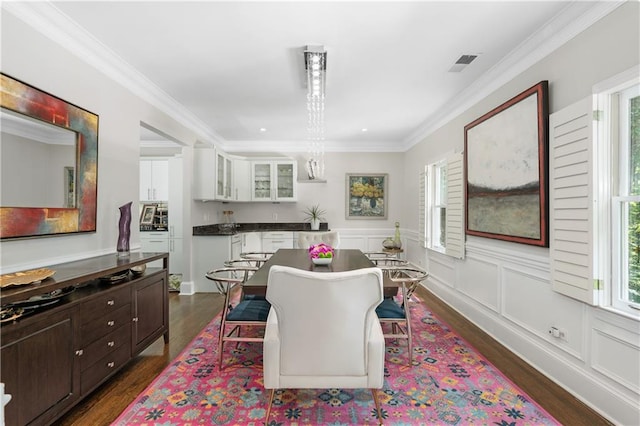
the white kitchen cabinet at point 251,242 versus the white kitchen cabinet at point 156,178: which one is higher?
the white kitchen cabinet at point 156,178

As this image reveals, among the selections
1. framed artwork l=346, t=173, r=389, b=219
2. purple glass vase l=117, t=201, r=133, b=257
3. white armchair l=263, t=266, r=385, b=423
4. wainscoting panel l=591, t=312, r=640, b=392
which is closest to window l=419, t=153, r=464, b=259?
framed artwork l=346, t=173, r=389, b=219

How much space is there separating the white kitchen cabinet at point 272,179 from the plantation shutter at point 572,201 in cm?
441

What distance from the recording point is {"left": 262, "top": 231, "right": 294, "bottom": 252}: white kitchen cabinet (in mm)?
6016

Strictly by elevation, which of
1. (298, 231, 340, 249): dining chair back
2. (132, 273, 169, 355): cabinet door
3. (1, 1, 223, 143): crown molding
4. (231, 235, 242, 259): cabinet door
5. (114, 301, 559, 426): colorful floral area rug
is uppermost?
(1, 1, 223, 143): crown molding

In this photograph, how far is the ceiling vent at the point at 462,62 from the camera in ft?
9.43

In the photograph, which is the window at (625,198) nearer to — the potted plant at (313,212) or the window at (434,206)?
the window at (434,206)

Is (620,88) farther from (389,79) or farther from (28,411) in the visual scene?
(28,411)

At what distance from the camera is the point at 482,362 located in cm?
267

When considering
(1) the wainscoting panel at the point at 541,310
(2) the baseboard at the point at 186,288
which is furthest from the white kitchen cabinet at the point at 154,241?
(1) the wainscoting panel at the point at 541,310

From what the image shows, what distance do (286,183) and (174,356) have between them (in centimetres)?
389

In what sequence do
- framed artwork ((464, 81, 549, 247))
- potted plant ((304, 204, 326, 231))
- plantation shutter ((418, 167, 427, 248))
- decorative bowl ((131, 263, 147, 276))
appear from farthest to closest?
potted plant ((304, 204, 326, 231)), plantation shutter ((418, 167, 427, 248)), decorative bowl ((131, 263, 147, 276)), framed artwork ((464, 81, 549, 247))

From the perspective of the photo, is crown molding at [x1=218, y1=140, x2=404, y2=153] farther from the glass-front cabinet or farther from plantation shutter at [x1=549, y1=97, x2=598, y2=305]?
plantation shutter at [x1=549, y1=97, x2=598, y2=305]

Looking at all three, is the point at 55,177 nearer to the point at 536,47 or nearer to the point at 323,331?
the point at 323,331

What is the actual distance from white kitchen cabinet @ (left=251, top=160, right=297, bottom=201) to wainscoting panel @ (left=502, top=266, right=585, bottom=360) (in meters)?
4.07
